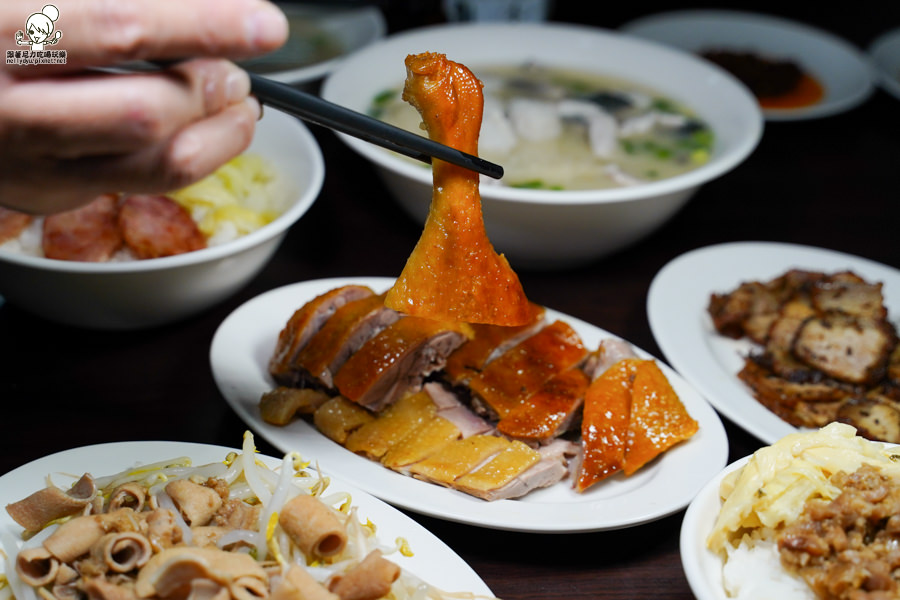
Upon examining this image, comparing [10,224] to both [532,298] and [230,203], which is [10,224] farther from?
[532,298]

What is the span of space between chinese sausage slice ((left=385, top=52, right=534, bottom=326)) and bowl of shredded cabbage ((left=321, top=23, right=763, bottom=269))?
715 millimetres

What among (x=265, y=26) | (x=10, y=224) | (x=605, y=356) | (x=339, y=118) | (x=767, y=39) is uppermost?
(x=265, y=26)

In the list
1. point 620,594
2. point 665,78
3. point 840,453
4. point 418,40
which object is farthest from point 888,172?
point 620,594

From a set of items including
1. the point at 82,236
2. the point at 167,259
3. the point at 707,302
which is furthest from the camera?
the point at 707,302

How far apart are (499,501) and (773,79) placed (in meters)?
2.84

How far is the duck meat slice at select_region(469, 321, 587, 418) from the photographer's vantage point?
1.88 metres

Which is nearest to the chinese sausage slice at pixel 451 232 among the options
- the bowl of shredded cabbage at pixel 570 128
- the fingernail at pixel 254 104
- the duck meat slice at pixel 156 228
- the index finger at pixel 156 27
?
the fingernail at pixel 254 104

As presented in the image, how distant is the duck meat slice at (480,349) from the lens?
1.94 metres

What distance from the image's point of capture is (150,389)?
6.75 feet

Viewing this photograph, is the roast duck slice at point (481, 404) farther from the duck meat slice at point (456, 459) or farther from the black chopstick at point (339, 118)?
the black chopstick at point (339, 118)

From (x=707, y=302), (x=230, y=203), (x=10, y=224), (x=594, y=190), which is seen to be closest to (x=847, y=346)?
(x=707, y=302)

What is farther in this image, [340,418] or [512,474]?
[340,418]

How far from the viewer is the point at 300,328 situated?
195 cm

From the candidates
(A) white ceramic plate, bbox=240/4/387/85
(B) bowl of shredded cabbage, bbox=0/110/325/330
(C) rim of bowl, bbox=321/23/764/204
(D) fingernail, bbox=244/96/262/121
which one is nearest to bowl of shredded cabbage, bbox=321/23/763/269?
(C) rim of bowl, bbox=321/23/764/204
